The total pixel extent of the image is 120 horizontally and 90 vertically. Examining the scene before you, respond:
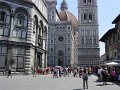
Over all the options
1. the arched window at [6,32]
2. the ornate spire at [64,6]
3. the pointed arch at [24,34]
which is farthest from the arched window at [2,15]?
the ornate spire at [64,6]

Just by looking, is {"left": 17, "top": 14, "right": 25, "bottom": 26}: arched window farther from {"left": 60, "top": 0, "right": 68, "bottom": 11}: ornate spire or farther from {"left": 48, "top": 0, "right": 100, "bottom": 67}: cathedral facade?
{"left": 60, "top": 0, "right": 68, "bottom": 11}: ornate spire

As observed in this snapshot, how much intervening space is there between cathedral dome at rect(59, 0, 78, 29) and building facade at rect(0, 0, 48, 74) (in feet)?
294

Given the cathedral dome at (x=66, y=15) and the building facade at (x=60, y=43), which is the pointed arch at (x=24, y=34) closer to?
the building facade at (x=60, y=43)

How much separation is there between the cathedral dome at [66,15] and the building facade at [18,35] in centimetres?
8956

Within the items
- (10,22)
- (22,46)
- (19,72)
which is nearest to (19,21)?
(10,22)

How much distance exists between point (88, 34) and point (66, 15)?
90.1 ft

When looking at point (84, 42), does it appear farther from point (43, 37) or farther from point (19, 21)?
point (19, 21)

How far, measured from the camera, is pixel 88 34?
10144 cm

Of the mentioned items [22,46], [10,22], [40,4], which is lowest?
[22,46]

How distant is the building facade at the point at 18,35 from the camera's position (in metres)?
30.8

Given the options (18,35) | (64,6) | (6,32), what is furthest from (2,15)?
(64,6)

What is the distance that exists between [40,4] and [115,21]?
13874mm

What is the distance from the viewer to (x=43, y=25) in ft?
133

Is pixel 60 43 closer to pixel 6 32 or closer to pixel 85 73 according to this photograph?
pixel 6 32
